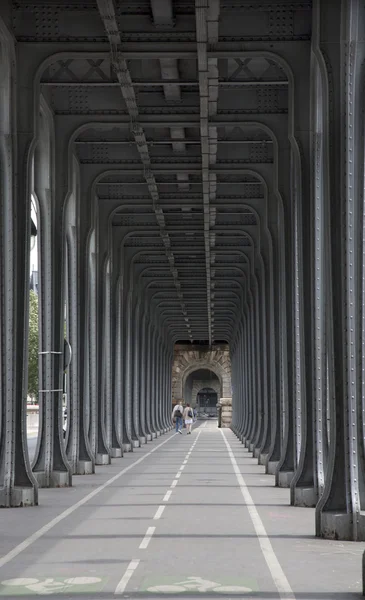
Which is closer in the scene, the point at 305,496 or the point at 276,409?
the point at 305,496

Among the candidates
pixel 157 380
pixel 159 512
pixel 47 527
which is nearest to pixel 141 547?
pixel 47 527

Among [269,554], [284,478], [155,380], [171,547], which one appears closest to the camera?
[269,554]

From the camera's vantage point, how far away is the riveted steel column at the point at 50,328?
79.9ft

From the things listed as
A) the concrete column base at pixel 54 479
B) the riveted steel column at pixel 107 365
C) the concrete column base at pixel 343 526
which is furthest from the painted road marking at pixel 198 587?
the riveted steel column at pixel 107 365

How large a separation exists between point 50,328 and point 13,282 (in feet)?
17.0

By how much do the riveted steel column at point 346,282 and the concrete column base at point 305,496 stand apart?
4526 mm

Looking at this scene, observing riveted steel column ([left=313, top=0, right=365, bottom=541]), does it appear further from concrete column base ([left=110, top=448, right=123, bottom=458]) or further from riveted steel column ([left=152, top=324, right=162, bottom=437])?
riveted steel column ([left=152, top=324, right=162, bottom=437])

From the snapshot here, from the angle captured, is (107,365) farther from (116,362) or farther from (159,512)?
(159,512)

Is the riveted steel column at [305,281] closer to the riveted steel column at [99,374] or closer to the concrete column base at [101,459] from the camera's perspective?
the riveted steel column at [99,374]

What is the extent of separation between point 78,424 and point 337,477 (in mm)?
15832

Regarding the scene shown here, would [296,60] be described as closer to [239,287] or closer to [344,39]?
[344,39]

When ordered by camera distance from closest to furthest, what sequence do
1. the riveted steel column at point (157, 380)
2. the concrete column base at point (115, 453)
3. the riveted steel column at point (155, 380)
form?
the concrete column base at point (115, 453)
the riveted steel column at point (155, 380)
the riveted steel column at point (157, 380)

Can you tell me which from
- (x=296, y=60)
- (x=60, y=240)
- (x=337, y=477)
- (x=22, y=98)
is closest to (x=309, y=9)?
(x=296, y=60)

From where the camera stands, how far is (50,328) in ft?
81.2
